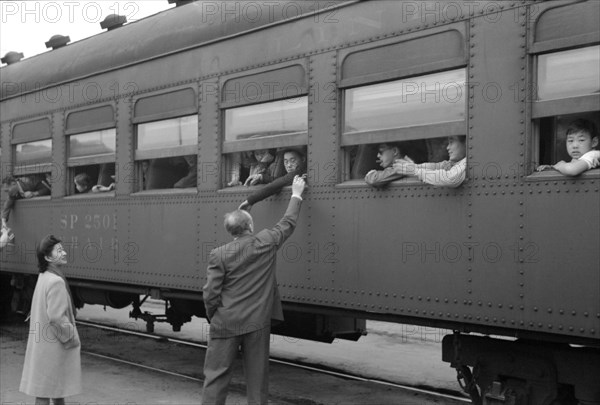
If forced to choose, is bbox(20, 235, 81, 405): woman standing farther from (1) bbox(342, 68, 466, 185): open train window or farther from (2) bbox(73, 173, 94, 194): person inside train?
(2) bbox(73, 173, 94, 194): person inside train

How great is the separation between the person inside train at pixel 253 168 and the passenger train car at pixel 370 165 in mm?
36

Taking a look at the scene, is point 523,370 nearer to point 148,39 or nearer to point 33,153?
point 148,39

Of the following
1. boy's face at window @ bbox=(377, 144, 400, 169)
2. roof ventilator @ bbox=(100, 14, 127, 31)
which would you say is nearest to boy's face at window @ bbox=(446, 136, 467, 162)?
boy's face at window @ bbox=(377, 144, 400, 169)

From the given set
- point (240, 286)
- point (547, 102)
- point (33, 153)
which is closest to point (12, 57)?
point (33, 153)

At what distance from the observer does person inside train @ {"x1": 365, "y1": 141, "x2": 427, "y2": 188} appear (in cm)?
500

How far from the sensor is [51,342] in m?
4.98

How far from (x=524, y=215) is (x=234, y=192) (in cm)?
253

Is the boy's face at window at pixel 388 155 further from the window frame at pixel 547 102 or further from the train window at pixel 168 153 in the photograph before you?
the train window at pixel 168 153

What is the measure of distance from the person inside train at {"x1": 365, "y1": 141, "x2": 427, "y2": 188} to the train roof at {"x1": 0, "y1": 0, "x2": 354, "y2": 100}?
1197 mm

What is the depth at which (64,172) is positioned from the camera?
26.1 feet

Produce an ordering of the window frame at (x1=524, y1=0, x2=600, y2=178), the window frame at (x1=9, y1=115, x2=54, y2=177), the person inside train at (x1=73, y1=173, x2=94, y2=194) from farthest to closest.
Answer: the window frame at (x1=9, y1=115, x2=54, y2=177), the person inside train at (x1=73, y1=173, x2=94, y2=194), the window frame at (x1=524, y1=0, x2=600, y2=178)

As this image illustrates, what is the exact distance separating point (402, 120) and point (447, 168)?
0.45m

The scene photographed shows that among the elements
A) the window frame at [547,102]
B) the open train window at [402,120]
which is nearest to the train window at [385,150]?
the open train window at [402,120]

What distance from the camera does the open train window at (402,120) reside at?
4742 mm
